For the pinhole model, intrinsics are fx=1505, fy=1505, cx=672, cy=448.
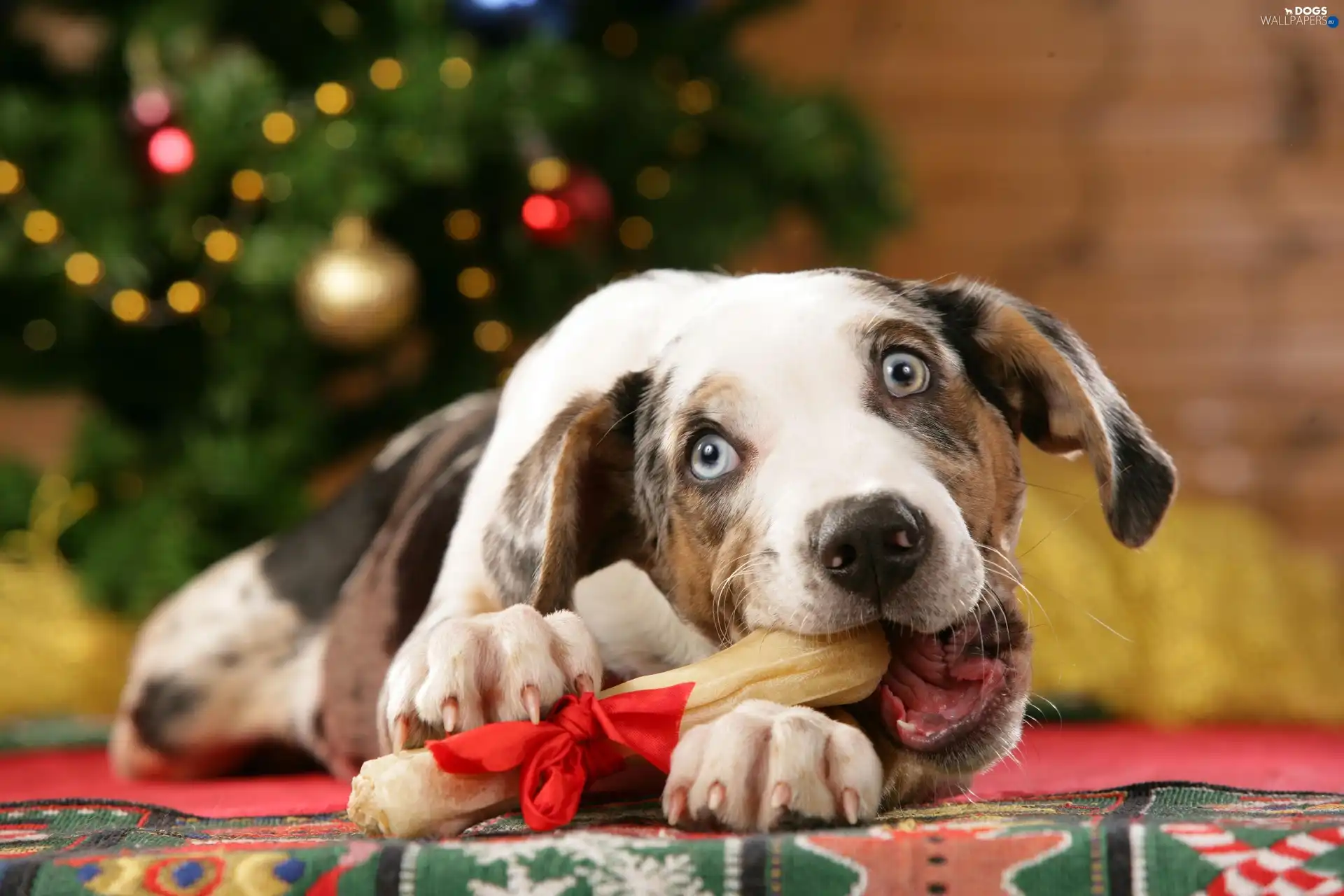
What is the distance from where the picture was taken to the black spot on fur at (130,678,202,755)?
321cm

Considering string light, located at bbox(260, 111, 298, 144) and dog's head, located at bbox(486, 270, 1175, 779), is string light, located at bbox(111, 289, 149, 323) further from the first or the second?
dog's head, located at bbox(486, 270, 1175, 779)

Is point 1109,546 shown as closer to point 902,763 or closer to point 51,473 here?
point 902,763

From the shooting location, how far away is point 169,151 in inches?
147

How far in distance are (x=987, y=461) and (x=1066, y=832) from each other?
2.23 feet

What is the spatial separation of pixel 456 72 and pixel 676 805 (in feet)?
8.44

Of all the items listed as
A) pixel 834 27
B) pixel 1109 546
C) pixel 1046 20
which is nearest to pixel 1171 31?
pixel 1046 20

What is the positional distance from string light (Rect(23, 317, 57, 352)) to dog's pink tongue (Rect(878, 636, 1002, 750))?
9.84 ft

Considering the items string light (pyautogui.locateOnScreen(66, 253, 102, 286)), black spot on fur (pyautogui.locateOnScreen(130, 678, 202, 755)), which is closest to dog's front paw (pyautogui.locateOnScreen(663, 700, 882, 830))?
black spot on fur (pyautogui.locateOnScreen(130, 678, 202, 755))

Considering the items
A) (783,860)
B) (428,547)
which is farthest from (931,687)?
(428,547)

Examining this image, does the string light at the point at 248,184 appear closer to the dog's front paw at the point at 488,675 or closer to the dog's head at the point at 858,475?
the dog's head at the point at 858,475

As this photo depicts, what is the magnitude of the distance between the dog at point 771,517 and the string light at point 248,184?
4.95 feet

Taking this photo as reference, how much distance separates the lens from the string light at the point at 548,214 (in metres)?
3.88

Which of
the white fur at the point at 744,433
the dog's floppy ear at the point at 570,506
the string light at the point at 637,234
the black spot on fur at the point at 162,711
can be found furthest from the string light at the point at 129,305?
the dog's floppy ear at the point at 570,506

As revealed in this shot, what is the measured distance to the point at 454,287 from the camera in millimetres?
4262
